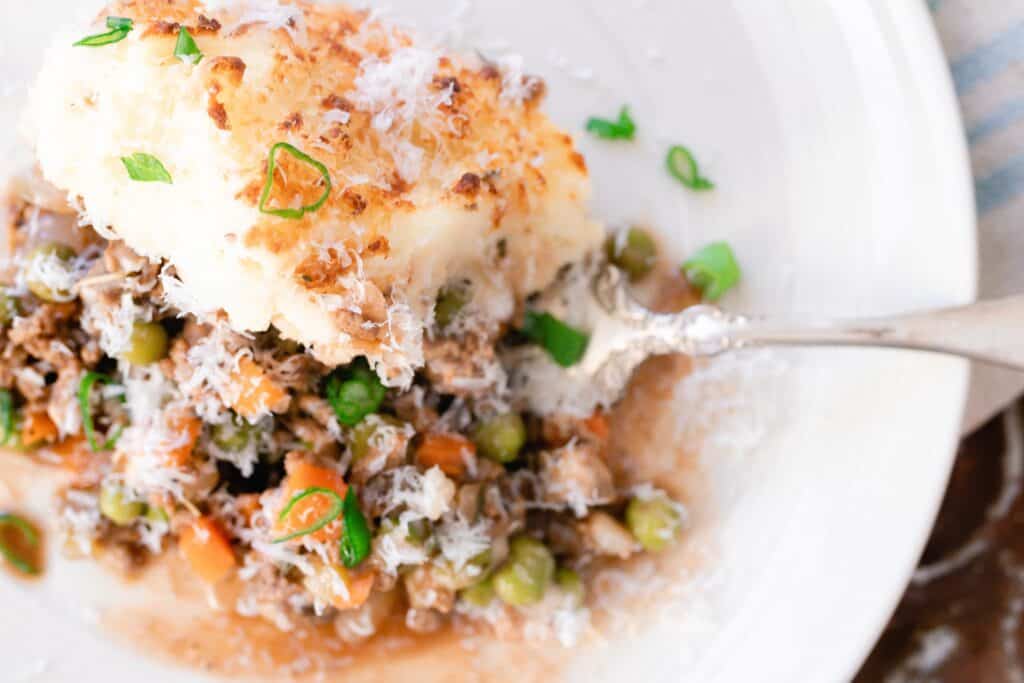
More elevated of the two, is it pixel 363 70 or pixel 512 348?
pixel 363 70

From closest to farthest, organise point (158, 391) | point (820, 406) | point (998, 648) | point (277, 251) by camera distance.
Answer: point (277, 251) < point (158, 391) < point (820, 406) < point (998, 648)

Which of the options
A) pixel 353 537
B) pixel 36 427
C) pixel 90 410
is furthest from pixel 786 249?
pixel 36 427

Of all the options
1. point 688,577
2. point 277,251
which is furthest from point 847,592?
point 277,251

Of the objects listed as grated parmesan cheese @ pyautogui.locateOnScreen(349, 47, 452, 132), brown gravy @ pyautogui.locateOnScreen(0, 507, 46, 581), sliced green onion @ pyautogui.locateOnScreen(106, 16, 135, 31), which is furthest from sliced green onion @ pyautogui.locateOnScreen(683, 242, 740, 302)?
brown gravy @ pyautogui.locateOnScreen(0, 507, 46, 581)

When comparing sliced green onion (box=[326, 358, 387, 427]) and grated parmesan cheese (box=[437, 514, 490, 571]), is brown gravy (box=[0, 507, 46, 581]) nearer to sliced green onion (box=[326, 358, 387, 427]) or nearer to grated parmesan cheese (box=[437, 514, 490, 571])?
sliced green onion (box=[326, 358, 387, 427])

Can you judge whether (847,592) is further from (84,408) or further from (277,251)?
(84,408)

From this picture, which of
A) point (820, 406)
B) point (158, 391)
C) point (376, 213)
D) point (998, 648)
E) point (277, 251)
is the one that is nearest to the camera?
point (277, 251)

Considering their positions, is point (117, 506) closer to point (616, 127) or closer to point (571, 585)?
point (571, 585)
